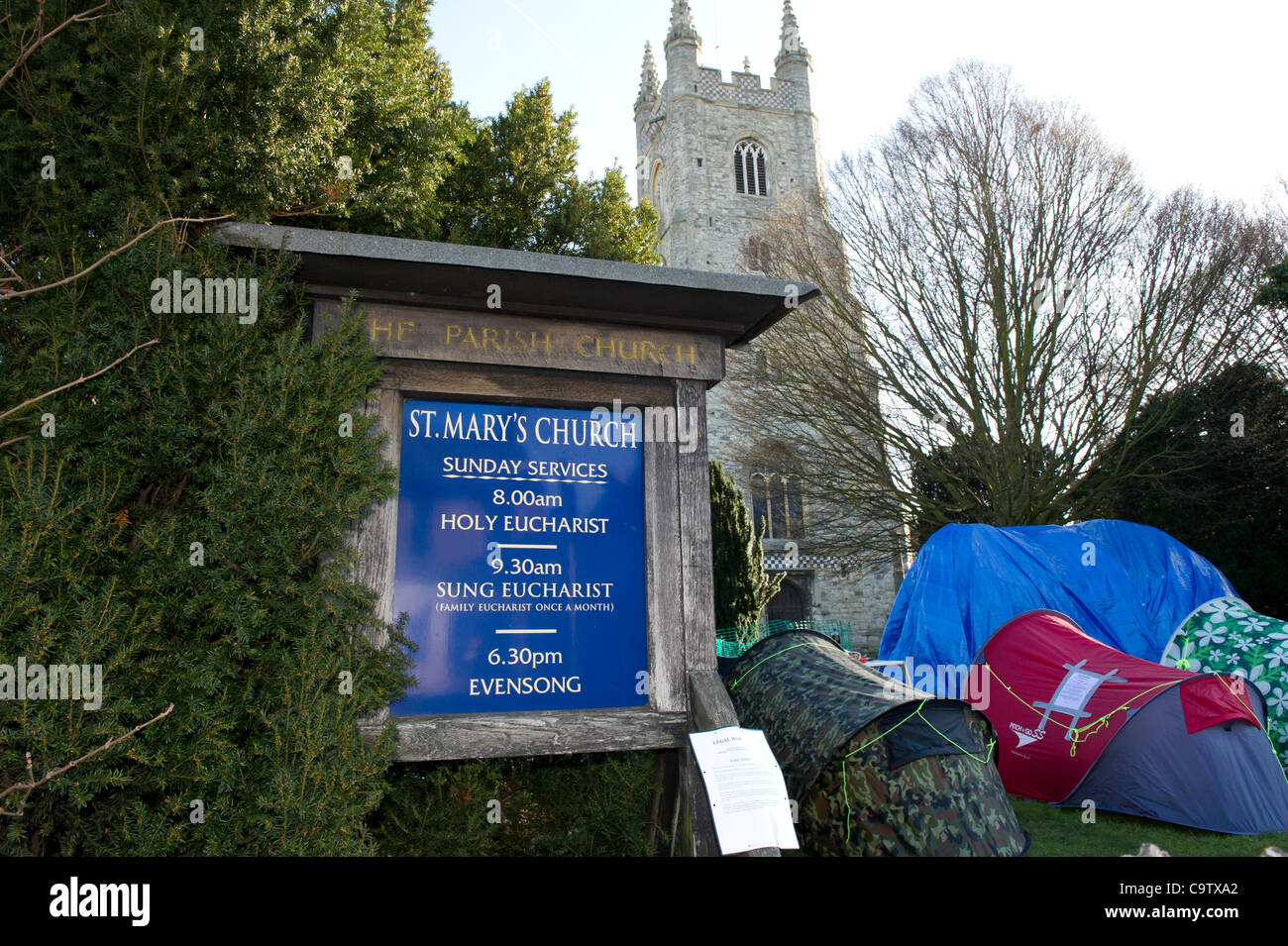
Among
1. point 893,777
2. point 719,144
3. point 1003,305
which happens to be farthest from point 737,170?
point 893,777

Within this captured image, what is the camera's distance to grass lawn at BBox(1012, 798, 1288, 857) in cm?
566

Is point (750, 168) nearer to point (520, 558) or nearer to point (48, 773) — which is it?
point (520, 558)

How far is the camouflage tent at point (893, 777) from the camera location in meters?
4.60

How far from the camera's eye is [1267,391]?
1395 cm

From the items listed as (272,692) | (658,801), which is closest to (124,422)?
(272,692)

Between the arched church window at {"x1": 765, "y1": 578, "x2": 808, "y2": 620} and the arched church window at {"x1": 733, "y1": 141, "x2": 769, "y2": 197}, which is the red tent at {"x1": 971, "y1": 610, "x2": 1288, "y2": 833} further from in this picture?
the arched church window at {"x1": 733, "y1": 141, "x2": 769, "y2": 197}

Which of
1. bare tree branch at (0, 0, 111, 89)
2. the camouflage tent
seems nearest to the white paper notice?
the camouflage tent

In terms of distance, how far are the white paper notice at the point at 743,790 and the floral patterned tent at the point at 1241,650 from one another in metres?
6.42

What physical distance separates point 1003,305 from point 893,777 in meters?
11.6

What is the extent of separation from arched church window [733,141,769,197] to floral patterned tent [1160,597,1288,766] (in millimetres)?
27673

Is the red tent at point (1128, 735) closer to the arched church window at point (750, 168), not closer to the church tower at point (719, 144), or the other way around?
the church tower at point (719, 144)

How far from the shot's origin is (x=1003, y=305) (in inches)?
554
